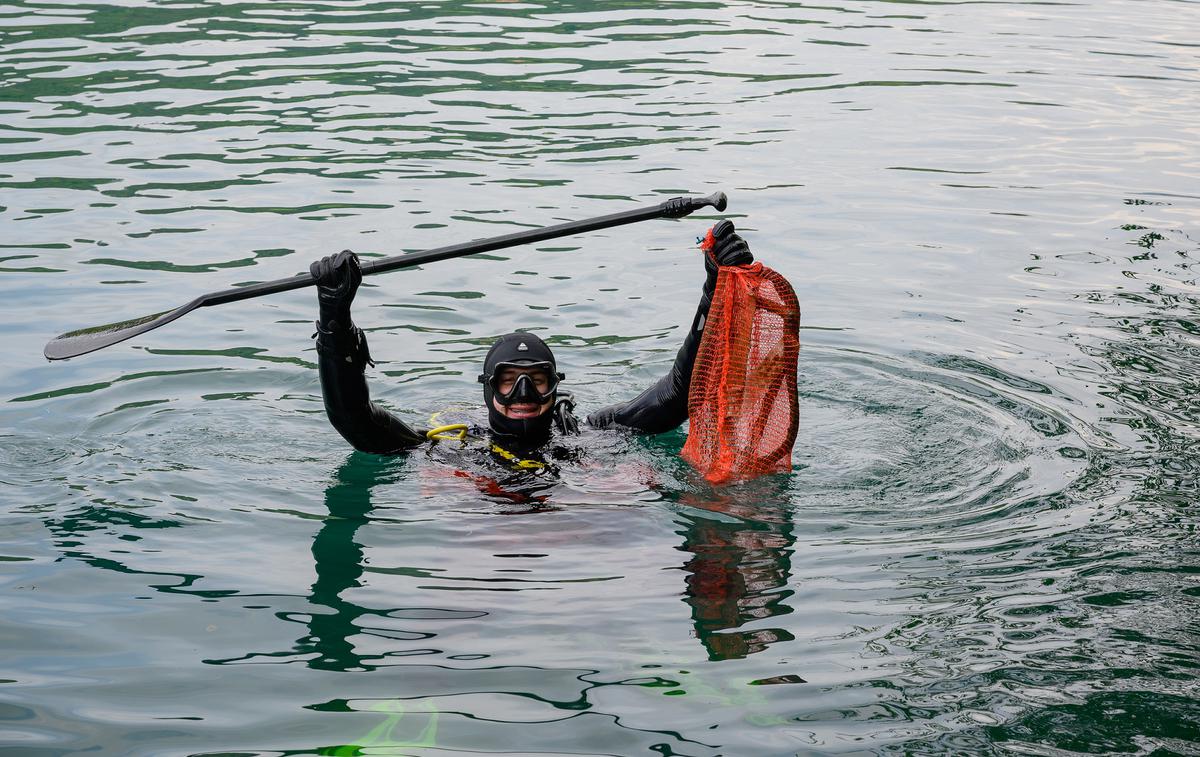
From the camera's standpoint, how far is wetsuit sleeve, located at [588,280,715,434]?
7.19 metres

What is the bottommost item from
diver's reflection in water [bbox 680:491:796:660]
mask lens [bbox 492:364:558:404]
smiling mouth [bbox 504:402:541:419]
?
diver's reflection in water [bbox 680:491:796:660]

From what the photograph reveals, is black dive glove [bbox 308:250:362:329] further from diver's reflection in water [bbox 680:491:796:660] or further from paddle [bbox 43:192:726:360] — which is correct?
diver's reflection in water [bbox 680:491:796:660]

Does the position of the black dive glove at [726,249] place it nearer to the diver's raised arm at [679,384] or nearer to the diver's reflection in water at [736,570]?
the diver's raised arm at [679,384]

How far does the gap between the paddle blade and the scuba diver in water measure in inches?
32.5

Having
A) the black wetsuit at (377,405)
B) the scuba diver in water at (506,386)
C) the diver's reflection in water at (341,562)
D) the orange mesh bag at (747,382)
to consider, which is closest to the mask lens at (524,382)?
the scuba diver in water at (506,386)

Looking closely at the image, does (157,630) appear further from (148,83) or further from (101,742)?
(148,83)

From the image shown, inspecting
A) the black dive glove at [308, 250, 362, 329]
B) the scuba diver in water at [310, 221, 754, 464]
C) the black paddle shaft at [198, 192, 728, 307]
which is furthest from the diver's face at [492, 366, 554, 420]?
the black dive glove at [308, 250, 362, 329]

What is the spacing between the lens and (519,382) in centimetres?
690

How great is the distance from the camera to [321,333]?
21.5 feet

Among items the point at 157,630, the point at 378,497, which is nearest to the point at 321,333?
the point at 378,497

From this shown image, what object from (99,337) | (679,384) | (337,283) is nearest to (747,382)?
(679,384)

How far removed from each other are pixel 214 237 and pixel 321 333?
472cm

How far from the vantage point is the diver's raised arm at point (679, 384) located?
7.01 meters

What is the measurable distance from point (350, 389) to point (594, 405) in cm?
226
